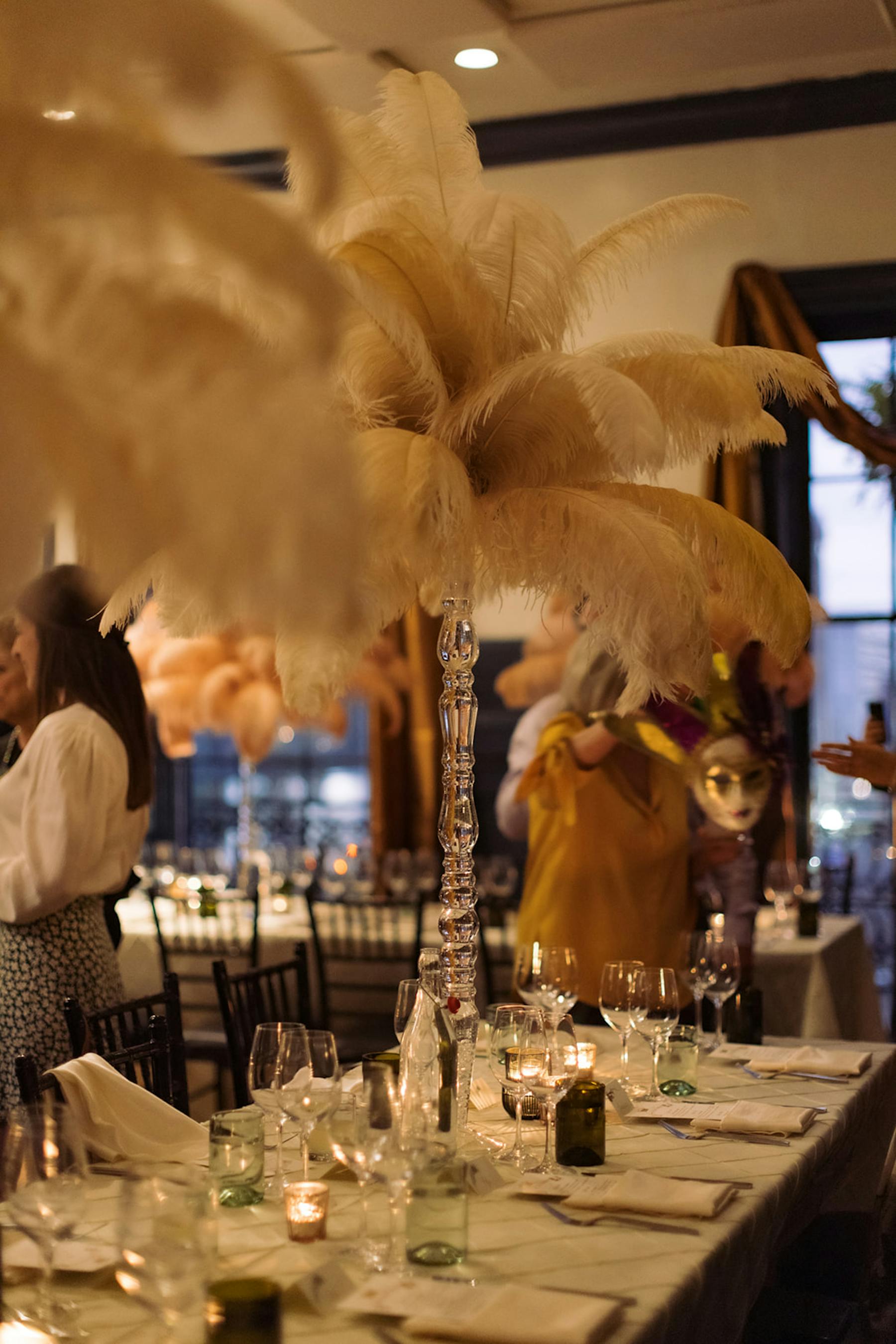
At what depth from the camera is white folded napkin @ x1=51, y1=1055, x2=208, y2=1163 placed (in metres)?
2.04

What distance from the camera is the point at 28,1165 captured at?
4.78ft

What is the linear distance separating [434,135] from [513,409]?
0.50m

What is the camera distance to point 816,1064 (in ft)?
8.81

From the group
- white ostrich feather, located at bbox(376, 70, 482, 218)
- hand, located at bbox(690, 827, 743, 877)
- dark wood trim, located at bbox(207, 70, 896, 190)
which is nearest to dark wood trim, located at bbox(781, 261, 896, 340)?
dark wood trim, located at bbox(207, 70, 896, 190)

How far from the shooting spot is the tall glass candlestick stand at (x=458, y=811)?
236cm

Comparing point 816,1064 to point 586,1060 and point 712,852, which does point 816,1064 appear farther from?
point 712,852

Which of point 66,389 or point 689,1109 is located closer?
point 66,389

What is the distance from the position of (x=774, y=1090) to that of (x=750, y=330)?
164 inches

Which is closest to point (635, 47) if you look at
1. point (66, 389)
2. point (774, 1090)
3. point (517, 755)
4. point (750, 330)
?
point (750, 330)

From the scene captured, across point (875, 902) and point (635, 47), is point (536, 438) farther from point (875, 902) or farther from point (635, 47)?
point (875, 902)

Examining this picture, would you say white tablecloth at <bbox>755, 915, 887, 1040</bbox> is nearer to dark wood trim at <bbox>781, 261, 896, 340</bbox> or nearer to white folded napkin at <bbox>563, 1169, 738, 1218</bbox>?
white folded napkin at <bbox>563, 1169, 738, 1218</bbox>

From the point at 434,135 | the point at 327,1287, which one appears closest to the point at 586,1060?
the point at 327,1287

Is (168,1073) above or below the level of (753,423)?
below

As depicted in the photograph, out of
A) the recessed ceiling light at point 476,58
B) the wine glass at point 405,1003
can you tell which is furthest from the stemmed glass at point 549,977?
the recessed ceiling light at point 476,58
